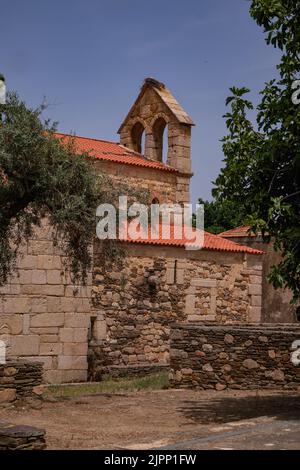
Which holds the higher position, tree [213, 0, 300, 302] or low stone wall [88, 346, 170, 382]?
tree [213, 0, 300, 302]

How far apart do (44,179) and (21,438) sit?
211 inches

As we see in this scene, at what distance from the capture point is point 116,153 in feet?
83.0

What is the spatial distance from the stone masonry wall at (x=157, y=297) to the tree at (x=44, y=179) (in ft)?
15.2

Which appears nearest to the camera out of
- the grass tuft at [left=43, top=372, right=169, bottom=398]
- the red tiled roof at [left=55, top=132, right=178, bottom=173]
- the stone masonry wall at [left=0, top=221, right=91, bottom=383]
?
the grass tuft at [left=43, top=372, right=169, bottom=398]

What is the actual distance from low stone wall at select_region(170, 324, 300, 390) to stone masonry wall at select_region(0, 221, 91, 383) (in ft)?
9.45

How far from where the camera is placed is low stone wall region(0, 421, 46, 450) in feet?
26.4

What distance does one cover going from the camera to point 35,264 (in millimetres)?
16750

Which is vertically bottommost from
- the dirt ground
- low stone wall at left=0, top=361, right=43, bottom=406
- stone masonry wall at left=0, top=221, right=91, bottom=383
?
the dirt ground

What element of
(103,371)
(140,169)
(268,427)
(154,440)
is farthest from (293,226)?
(140,169)

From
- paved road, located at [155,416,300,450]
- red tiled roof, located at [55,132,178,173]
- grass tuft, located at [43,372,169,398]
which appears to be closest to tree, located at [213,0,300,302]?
paved road, located at [155,416,300,450]

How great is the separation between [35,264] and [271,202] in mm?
7467

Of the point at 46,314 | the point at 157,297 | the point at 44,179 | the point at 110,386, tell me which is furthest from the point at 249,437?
the point at 157,297

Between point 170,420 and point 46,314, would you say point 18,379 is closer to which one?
point 170,420

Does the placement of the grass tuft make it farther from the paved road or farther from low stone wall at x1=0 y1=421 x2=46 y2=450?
low stone wall at x1=0 y1=421 x2=46 y2=450
